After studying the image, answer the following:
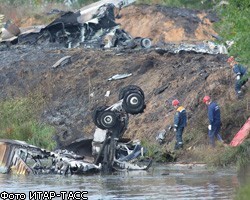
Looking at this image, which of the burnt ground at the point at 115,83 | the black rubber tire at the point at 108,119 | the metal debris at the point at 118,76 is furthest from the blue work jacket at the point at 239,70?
A: the metal debris at the point at 118,76

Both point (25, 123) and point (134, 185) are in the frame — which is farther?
point (25, 123)

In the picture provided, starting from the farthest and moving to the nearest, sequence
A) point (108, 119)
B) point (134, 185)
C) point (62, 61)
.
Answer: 1. point (62, 61)
2. point (108, 119)
3. point (134, 185)

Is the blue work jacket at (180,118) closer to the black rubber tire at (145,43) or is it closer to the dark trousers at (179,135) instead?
the dark trousers at (179,135)

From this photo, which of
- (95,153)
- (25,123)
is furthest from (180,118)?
(25,123)

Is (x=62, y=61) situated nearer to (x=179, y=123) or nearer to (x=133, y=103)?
(x=179, y=123)

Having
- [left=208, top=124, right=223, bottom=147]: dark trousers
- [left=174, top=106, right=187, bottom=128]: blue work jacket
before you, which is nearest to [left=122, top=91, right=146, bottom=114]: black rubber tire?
[left=208, top=124, right=223, bottom=147]: dark trousers

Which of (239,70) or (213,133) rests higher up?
(239,70)

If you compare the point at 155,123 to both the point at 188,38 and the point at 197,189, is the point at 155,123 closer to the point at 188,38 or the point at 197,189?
the point at 197,189

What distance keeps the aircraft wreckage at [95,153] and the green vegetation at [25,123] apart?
8.27 meters

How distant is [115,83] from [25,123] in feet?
13.9

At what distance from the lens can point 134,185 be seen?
25688 millimetres

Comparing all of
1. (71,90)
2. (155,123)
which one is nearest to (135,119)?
(155,123)

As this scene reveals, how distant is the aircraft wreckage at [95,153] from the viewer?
27656 mm

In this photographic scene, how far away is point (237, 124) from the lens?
3325cm
